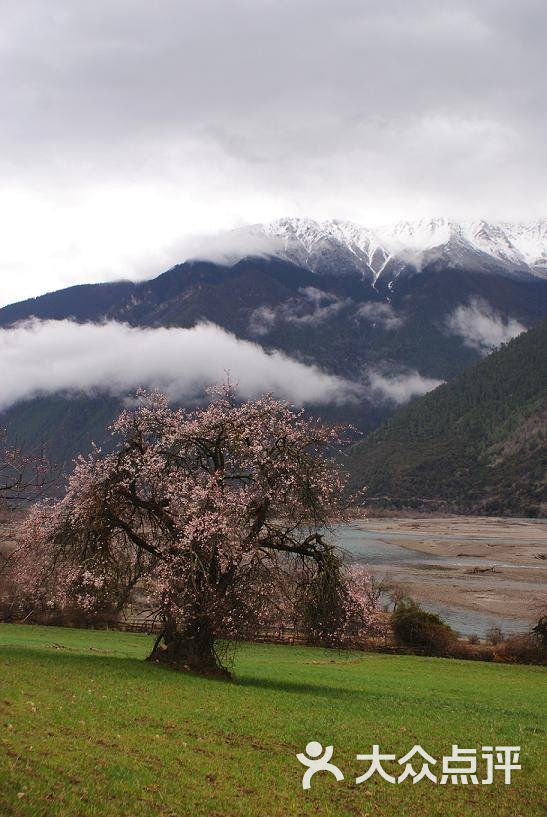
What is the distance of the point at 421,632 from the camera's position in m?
55.9

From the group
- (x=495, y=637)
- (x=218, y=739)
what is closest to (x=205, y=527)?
(x=218, y=739)

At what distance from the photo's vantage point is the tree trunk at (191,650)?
2653cm

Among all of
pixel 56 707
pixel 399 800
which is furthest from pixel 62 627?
pixel 399 800

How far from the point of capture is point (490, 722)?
848 inches

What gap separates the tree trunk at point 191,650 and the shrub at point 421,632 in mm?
32904

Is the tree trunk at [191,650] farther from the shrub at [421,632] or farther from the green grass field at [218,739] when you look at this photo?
the shrub at [421,632]

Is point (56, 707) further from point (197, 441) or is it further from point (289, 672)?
point (289, 672)

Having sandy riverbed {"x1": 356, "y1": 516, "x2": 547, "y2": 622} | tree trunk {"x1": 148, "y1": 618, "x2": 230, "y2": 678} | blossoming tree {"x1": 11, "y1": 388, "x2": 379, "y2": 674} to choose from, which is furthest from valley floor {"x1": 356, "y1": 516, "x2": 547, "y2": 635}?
tree trunk {"x1": 148, "y1": 618, "x2": 230, "y2": 678}

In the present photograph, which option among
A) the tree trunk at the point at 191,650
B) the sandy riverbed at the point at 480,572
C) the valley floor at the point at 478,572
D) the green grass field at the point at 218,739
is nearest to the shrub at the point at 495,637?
the valley floor at the point at 478,572

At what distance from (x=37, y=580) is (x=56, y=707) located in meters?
11.2

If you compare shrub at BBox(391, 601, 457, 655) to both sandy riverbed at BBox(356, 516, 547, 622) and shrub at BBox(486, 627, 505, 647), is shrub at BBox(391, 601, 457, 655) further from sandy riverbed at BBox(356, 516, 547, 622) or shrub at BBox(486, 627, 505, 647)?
sandy riverbed at BBox(356, 516, 547, 622)

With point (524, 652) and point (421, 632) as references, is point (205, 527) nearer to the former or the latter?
point (421, 632)

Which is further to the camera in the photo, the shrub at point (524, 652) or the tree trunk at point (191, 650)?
the shrub at point (524, 652)

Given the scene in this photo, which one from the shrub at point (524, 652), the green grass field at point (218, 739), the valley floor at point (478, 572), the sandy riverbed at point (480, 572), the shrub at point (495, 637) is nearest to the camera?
the green grass field at point (218, 739)
